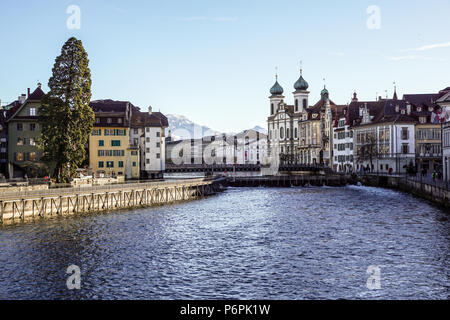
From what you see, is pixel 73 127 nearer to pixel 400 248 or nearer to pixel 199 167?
pixel 400 248

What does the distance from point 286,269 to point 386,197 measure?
50.0 meters

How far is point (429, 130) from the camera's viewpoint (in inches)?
4341

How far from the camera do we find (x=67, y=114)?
62094mm

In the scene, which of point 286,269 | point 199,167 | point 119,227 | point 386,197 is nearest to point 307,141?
point 199,167

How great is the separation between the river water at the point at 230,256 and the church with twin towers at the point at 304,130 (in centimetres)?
10012

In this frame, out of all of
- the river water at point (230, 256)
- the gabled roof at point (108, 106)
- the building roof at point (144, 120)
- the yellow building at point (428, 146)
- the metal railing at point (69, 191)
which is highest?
the gabled roof at point (108, 106)

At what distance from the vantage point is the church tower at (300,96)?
635 ft

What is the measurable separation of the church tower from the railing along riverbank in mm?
115660

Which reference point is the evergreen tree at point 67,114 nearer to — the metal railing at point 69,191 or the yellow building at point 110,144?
the metal railing at point 69,191

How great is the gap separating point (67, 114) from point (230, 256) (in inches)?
1434

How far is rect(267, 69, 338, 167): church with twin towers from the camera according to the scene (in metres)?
154

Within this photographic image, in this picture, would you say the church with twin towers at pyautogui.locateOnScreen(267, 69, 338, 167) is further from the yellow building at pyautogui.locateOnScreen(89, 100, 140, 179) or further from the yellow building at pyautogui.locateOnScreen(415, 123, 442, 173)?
the yellow building at pyautogui.locateOnScreen(89, 100, 140, 179)

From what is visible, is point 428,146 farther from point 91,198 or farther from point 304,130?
point 91,198

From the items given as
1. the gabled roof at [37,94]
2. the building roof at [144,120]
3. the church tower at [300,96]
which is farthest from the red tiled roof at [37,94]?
the church tower at [300,96]
